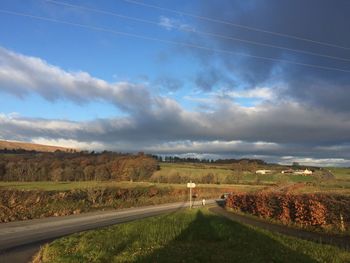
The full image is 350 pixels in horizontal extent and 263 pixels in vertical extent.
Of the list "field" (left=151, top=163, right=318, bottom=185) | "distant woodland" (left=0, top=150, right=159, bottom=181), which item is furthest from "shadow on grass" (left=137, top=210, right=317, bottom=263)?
"field" (left=151, top=163, right=318, bottom=185)

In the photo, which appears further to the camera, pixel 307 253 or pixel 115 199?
pixel 115 199

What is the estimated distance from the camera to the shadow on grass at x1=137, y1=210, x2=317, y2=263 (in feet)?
39.1

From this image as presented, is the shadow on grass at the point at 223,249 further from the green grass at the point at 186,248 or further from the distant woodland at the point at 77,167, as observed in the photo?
the distant woodland at the point at 77,167

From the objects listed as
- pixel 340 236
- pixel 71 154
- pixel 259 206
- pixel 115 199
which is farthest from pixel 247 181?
pixel 340 236

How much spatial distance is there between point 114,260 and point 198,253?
7.30 feet

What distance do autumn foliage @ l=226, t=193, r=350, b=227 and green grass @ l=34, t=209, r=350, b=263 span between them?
694 cm

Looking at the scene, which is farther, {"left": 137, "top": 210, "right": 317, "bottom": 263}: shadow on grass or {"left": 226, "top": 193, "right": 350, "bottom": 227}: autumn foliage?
{"left": 226, "top": 193, "right": 350, "bottom": 227}: autumn foliage

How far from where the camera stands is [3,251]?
706 inches

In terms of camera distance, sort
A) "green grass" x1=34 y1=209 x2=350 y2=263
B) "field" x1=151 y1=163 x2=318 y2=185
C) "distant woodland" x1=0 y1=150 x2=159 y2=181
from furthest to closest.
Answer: "field" x1=151 y1=163 x2=318 y2=185 → "distant woodland" x1=0 y1=150 x2=159 y2=181 → "green grass" x1=34 y1=209 x2=350 y2=263

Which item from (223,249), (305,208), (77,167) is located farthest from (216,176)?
(223,249)

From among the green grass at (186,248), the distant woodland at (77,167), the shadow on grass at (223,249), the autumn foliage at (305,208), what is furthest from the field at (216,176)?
the shadow on grass at (223,249)

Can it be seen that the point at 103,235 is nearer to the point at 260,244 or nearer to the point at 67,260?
the point at 67,260

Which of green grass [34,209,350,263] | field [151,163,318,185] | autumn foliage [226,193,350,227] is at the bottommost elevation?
green grass [34,209,350,263]

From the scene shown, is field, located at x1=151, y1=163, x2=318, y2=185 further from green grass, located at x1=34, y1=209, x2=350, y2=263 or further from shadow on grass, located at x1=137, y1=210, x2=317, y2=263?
shadow on grass, located at x1=137, y1=210, x2=317, y2=263
